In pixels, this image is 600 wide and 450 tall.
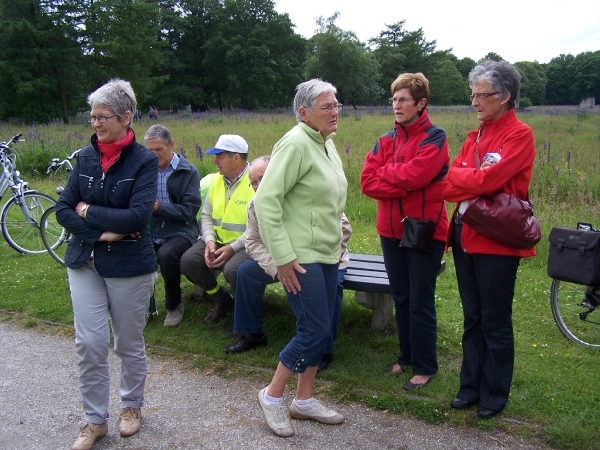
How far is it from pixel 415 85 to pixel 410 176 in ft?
1.82

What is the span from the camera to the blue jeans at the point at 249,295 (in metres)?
4.27

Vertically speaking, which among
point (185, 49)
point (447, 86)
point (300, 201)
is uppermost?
point (185, 49)

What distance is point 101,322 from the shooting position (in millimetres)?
3188

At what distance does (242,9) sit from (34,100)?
29.4m

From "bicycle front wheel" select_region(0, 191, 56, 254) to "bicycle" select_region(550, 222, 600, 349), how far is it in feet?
20.1

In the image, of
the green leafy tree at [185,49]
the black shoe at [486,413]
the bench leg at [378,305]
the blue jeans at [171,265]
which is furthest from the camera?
the green leafy tree at [185,49]

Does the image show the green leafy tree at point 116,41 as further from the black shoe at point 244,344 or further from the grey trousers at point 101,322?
the grey trousers at point 101,322

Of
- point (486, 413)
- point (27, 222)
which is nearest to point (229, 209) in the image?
point (486, 413)

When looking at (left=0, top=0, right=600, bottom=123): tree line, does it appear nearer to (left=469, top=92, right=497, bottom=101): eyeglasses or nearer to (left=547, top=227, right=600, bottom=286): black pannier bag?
(left=547, top=227, right=600, bottom=286): black pannier bag

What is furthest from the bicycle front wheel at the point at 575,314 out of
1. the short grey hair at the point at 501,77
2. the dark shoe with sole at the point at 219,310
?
the dark shoe with sole at the point at 219,310

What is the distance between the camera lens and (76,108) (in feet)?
131

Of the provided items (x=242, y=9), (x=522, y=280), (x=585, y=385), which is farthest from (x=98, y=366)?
(x=242, y=9)

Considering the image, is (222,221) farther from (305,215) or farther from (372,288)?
(305,215)

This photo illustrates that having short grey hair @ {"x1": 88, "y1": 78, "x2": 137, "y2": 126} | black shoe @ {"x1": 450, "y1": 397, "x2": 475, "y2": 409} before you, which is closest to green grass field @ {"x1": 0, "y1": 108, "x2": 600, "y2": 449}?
black shoe @ {"x1": 450, "y1": 397, "x2": 475, "y2": 409}
